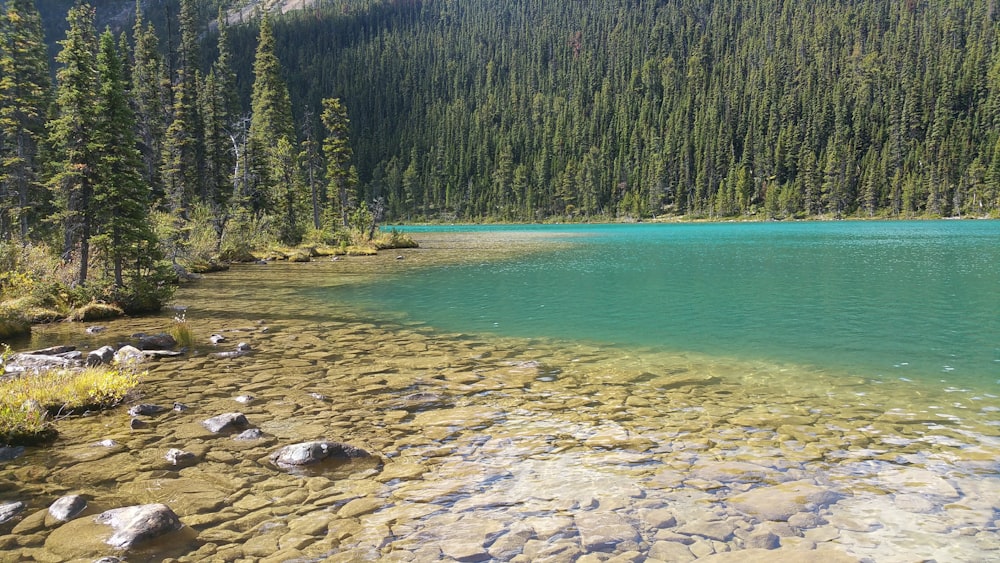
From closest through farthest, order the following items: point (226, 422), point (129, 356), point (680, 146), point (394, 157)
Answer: point (226, 422)
point (129, 356)
point (680, 146)
point (394, 157)

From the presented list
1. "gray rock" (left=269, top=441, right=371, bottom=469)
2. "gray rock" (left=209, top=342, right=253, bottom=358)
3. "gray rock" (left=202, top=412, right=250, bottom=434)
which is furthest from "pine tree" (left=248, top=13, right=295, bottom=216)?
"gray rock" (left=269, top=441, right=371, bottom=469)

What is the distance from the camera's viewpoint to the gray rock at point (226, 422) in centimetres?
825

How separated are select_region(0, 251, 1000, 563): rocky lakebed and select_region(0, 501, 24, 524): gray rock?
0.03 m

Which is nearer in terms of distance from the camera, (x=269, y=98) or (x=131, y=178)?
(x=131, y=178)

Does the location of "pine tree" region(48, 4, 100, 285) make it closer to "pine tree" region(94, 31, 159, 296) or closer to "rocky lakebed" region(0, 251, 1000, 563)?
"pine tree" region(94, 31, 159, 296)

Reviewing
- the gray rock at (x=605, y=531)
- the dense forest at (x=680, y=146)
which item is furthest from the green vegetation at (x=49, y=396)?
the dense forest at (x=680, y=146)

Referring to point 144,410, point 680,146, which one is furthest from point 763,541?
point 680,146

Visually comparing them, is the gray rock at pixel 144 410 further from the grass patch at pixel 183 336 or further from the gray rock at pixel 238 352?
the grass patch at pixel 183 336

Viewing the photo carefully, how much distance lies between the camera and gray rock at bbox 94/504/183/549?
17.0ft

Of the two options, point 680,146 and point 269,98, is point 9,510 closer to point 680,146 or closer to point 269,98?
point 269,98

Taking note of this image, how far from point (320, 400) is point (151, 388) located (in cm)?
330

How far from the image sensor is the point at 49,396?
8586 mm

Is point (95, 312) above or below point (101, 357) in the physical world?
above

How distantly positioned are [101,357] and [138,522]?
25.1 feet
